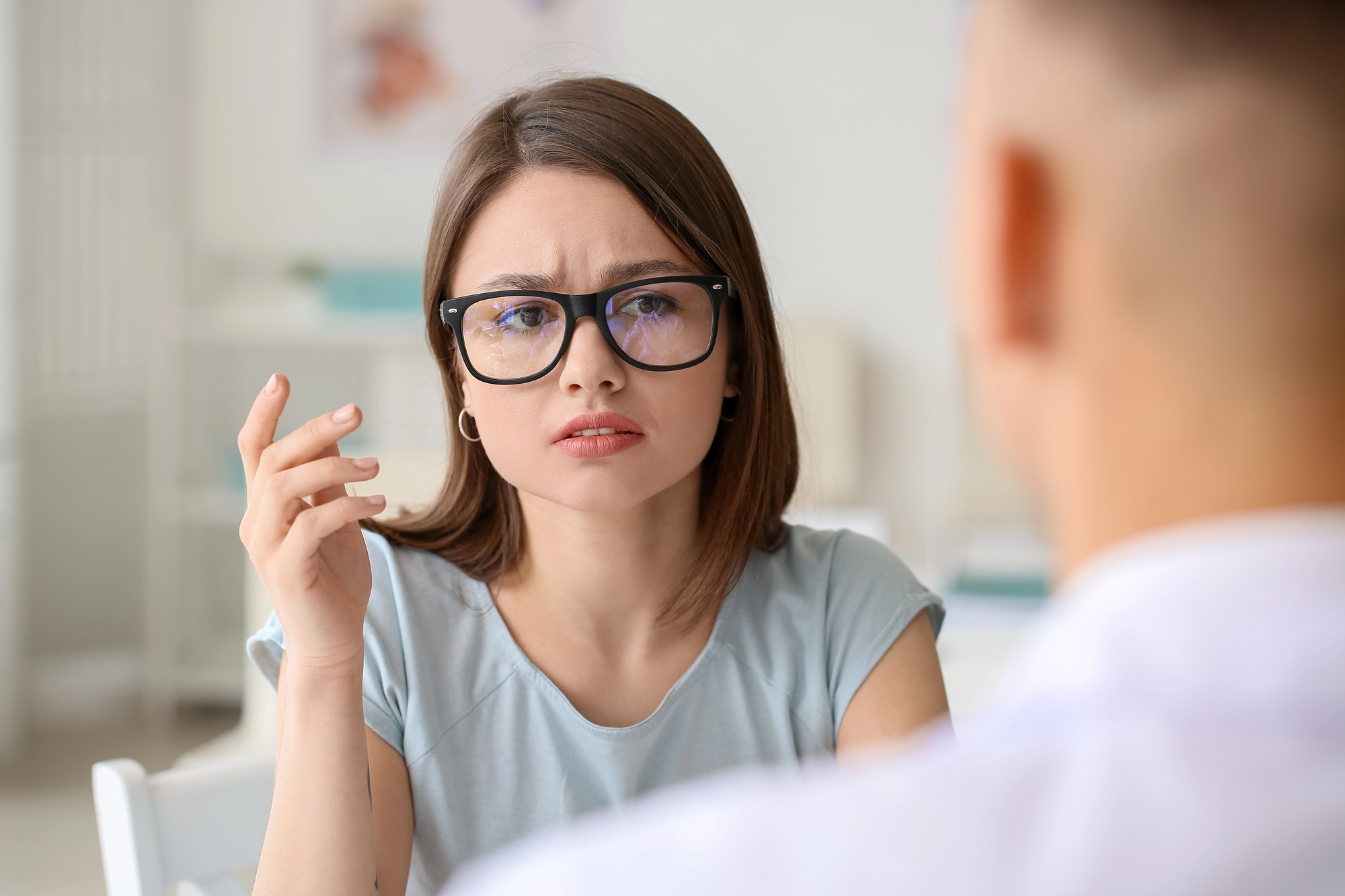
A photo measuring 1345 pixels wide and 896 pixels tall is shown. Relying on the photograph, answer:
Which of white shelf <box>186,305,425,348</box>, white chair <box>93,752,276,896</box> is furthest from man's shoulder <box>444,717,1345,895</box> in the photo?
white shelf <box>186,305,425,348</box>

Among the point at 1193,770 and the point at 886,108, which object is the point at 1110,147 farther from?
the point at 886,108

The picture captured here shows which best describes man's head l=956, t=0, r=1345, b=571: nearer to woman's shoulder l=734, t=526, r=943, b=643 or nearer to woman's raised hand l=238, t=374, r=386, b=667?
woman's raised hand l=238, t=374, r=386, b=667

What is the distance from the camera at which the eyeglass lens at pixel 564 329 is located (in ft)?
3.72

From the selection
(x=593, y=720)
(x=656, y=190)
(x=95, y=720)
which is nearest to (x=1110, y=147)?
(x=656, y=190)

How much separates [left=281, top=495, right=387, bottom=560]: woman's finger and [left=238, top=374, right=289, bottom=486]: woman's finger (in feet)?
0.22

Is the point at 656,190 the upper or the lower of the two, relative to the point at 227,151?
lower

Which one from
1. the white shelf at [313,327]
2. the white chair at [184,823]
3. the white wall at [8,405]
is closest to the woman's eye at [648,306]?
the white chair at [184,823]

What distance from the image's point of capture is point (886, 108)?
3.94m

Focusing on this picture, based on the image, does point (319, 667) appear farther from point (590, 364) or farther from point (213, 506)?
point (213, 506)

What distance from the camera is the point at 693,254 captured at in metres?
1.19

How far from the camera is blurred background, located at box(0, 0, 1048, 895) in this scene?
12.5ft

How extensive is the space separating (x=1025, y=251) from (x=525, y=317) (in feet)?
2.45

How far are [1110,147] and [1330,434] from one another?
0.12m

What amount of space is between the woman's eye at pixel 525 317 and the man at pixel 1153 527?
0.73m
